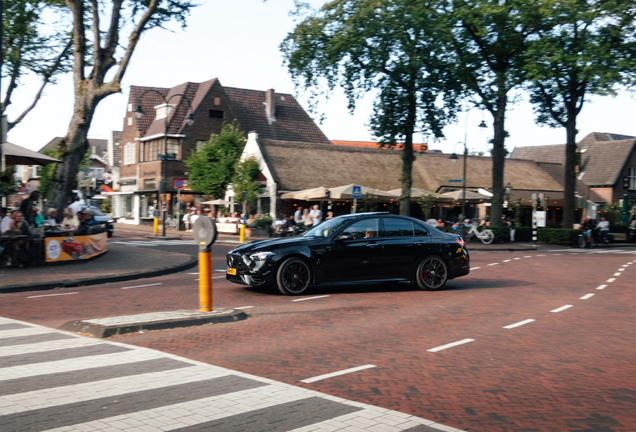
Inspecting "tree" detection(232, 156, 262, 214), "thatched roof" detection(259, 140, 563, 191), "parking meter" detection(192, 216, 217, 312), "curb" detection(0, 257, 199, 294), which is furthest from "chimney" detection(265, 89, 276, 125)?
"parking meter" detection(192, 216, 217, 312)

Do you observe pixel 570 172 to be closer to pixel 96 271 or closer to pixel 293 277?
pixel 293 277

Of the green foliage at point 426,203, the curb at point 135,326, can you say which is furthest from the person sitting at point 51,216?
the green foliage at point 426,203

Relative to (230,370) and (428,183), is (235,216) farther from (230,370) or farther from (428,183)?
(230,370)

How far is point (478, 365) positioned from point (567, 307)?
5.22 meters

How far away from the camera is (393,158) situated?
46062 millimetres

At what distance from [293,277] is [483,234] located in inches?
889

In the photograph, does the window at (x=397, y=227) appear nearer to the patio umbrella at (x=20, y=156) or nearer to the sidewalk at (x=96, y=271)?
the sidewalk at (x=96, y=271)

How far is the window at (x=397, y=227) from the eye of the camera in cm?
1242

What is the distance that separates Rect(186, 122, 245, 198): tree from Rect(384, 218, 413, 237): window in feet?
94.4

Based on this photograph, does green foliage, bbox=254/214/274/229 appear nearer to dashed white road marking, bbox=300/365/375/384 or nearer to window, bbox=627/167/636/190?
dashed white road marking, bbox=300/365/375/384

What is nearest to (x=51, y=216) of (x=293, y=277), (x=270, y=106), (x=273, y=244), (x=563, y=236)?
(x=273, y=244)

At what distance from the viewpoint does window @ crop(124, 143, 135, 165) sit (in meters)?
55.4

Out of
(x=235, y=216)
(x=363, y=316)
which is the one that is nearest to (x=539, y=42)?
(x=235, y=216)

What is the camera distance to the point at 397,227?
1255 centimetres
